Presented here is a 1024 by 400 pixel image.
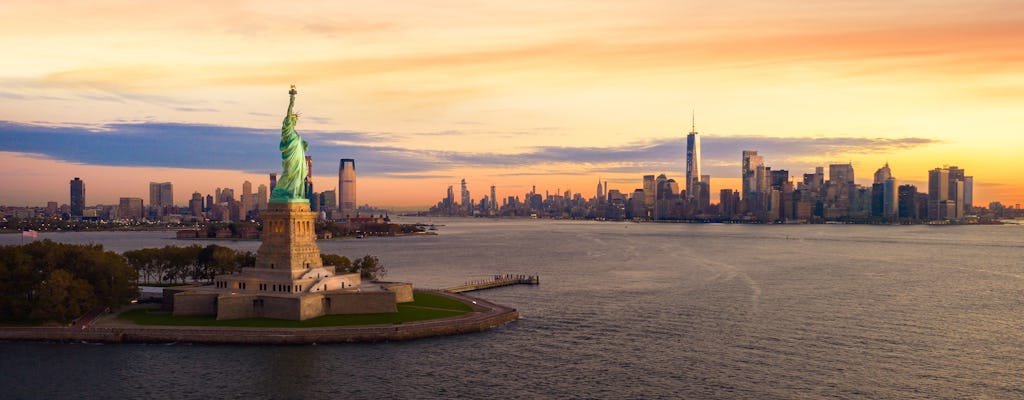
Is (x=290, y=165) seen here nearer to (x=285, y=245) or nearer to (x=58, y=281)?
(x=285, y=245)

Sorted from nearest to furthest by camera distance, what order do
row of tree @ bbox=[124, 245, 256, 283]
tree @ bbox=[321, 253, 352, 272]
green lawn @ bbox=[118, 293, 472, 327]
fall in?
green lawn @ bbox=[118, 293, 472, 327] → row of tree @ bbox=[124, 245, 256, 283] → tree @ bbox=[321, 253, 352, 272]

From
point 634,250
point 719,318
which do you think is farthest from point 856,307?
point 634,250

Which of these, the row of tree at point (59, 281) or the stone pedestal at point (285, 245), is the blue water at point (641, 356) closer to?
the row of tree at point (59, 281)

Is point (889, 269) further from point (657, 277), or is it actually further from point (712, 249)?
point (712, 249)

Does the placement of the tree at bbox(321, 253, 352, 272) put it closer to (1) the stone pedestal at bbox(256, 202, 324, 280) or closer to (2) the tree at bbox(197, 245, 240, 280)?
(2) the tree at bbox(197, 245, 240, 280)

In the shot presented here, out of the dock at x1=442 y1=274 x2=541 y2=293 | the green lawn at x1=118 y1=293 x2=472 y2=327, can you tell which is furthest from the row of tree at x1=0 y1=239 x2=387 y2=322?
the dock at x1=442 y1=274 x2=541 y2=293

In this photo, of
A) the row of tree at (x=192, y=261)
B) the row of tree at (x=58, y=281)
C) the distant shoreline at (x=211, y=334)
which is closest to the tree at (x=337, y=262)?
the row of tree at (x=192, y=261)

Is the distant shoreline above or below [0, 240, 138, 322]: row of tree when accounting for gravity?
below
